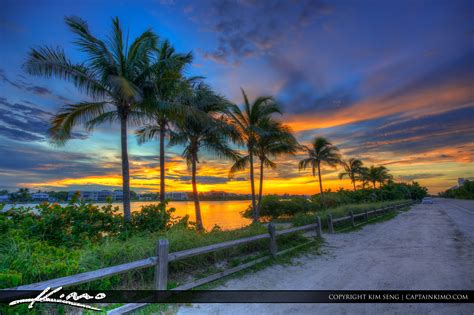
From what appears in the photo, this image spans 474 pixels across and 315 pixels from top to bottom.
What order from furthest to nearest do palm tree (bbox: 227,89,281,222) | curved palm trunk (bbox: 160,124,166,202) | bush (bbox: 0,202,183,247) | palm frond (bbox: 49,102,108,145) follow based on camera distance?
palm tree (bbox: 227,89,281,222)
curved palm trunk (bbox: 160,124,166,202)
palm frond (bbox: 49,102,108,145)
bush (bbox: 0,202,183,247)

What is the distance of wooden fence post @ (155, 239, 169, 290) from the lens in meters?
4.36

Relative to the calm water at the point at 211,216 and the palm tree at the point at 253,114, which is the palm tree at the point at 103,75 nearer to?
the calm water at the point at 211,216

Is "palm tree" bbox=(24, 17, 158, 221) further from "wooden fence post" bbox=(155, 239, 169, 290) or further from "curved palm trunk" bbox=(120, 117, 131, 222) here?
"wooden fence post" bbox=(155, 239, 169, 290)

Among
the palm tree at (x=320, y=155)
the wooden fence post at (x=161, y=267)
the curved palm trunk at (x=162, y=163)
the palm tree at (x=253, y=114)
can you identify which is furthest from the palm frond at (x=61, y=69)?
the palm tree at (x=320, y=155)

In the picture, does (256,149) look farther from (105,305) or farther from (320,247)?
(105,305)

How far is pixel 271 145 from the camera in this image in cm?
1775

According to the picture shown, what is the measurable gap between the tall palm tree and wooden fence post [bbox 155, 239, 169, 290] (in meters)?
12.3

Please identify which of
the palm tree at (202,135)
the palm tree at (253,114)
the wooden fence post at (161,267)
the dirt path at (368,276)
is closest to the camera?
the dirt path at (368,276)

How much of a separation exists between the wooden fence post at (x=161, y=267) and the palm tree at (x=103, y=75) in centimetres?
492

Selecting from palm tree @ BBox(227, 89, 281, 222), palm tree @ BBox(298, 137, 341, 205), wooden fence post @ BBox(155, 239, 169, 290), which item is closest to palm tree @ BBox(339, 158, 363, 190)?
palm tree @ BBox(298, 137, 341, 205)

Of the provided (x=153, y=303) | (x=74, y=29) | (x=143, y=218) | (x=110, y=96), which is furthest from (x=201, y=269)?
(x=74, y=29)

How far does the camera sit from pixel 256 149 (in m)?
17.4

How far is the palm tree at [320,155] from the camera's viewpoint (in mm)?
26016

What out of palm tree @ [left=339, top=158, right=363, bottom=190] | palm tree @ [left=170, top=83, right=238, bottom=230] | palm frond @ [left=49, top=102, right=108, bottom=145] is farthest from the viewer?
palm tree @ [left=339, top=158, right=363, bottom=190]
